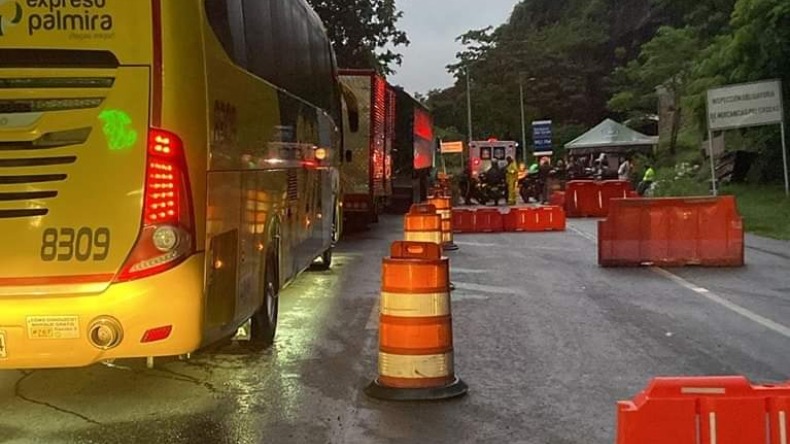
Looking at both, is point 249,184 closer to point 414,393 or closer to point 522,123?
point 414,393

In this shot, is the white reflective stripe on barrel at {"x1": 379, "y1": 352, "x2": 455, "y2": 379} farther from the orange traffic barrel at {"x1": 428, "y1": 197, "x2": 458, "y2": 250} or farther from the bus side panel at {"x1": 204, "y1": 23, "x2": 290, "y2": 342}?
the orange traffic barrel at {"x1": 428, "y1": 197, "x2": 458, "y2": 250}

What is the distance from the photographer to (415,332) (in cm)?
688

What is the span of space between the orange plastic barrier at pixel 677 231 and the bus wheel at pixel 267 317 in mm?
7227

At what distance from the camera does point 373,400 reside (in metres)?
7.00

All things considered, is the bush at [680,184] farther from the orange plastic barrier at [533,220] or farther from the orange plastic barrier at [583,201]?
the orange plastic barrier at [533,220]

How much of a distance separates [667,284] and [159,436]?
8461 millimetres

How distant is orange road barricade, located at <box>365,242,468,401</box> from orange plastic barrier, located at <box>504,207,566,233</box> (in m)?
16.7

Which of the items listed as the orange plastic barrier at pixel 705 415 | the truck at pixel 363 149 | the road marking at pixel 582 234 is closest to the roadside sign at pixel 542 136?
the road marking at pixel 582 234

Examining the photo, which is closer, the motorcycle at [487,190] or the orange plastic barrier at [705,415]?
the orange plastic barrier at [705,415]

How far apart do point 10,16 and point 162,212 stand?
1.39 m

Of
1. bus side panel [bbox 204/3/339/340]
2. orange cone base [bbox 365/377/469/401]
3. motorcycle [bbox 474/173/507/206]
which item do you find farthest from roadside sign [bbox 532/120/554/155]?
orange cone base [bbox 365/377/469/401]

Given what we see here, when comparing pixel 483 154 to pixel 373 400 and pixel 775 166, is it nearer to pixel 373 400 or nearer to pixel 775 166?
pixel 775 166

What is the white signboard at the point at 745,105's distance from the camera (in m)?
23.6

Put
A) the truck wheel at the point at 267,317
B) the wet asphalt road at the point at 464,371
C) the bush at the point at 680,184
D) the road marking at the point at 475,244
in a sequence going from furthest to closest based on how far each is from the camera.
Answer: the bush at the point at 680,184
the road marking at the point at 475,244
the truck wheel at the point at 267,317
the wet asphalt road at the point at 464,371
